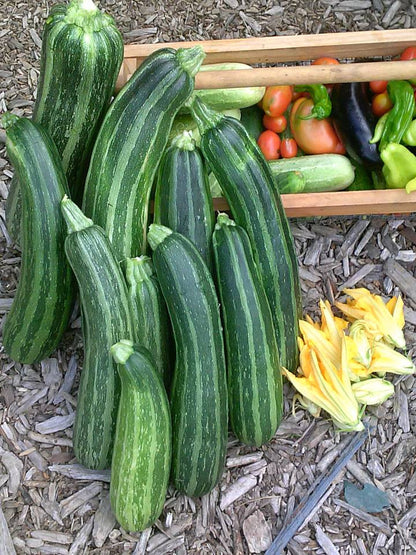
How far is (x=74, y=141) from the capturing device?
177 centimetres

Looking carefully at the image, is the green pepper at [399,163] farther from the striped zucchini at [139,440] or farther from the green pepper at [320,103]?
the striped zucchini at [139,440]

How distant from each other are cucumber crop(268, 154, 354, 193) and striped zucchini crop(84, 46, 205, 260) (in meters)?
0.40

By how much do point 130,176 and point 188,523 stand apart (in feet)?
3.09

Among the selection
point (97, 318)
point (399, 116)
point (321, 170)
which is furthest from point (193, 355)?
point (399, 116)

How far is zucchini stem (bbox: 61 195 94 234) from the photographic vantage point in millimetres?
1562

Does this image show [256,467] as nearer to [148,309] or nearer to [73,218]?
[148,309]

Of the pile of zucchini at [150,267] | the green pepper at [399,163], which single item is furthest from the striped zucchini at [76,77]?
the green pepper at [399,163]

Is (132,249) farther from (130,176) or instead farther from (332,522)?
(332,522)

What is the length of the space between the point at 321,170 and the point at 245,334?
609 mm

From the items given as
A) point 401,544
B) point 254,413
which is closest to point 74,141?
point 254,413

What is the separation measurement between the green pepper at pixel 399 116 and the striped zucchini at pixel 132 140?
2.06 feet

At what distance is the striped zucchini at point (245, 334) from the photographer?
1.60 metres

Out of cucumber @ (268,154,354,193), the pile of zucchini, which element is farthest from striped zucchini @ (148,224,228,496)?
cucumber @ (268,154,354,193)

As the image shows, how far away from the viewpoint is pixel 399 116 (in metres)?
1.89
